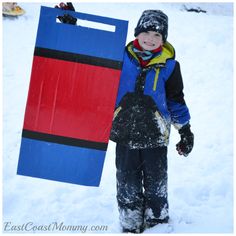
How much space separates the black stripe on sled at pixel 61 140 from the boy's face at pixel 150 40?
662 mm

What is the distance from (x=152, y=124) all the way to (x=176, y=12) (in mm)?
6701

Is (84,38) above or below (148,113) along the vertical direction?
above

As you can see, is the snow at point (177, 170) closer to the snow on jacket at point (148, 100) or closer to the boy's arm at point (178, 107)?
the boy's arm at point (178, 107)

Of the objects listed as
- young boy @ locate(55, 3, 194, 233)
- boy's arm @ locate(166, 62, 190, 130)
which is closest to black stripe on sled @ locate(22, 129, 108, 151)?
young boy @ locate(55, 3, 194, 233)

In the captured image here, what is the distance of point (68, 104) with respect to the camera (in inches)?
85.3

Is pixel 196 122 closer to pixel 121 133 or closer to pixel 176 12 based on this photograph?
pixel 121 133

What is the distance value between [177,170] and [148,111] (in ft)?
4.91

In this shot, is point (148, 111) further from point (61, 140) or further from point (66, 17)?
point (66, 17)

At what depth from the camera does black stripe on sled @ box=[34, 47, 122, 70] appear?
211 centimetres

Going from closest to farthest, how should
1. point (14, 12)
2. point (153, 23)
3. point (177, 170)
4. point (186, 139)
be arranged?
1. point (153, 23)
2. point (186, 139)
3. point (177, 170)
4. point (14, 12)

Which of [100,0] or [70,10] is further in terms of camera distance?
[100,0]

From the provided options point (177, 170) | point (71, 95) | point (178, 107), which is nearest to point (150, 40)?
point (178, 107)

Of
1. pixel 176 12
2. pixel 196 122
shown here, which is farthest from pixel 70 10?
pixel 176 12

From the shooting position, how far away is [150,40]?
2043 mm
